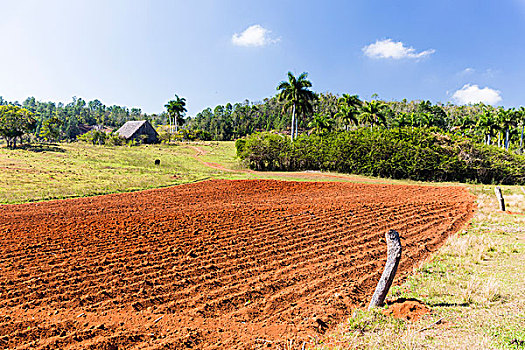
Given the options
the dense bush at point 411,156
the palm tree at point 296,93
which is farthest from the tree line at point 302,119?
the dense bush at point 411,156

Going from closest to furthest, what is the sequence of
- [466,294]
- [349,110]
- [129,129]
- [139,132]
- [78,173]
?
[466,294] < [78,173] < [349,110] < [139,132] < [129,129]

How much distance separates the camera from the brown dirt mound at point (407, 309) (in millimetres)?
5074

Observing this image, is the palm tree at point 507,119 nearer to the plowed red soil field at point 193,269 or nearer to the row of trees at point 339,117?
the row of trees at point 339,117

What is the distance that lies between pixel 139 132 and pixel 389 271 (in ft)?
187

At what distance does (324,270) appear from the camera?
7.18 m

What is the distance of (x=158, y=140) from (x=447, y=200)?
5218 cm

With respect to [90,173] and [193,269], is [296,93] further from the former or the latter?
[193,269]

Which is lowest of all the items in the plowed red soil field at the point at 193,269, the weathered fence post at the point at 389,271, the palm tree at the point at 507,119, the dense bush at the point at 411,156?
the plowed red soil field at the point at 193,269

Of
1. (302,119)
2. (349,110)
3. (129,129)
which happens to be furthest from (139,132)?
(349,110)

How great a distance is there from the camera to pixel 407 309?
5.27 meters

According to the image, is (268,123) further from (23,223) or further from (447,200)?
(23,223)

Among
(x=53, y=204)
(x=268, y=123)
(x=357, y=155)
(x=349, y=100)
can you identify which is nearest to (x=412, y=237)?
(x=53, y=204)

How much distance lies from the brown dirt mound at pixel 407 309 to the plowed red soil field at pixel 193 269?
1.98 ft

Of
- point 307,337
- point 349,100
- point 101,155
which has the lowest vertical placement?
point 307,337
